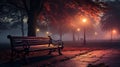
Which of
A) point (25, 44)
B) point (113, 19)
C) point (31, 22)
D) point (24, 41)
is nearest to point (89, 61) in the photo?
point (25, 44)

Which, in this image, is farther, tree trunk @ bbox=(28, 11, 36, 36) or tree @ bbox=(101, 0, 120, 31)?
tree @ bbox=(101, 0, 120, 31)

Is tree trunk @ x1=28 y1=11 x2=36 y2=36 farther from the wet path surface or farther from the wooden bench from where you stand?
the wet path surface

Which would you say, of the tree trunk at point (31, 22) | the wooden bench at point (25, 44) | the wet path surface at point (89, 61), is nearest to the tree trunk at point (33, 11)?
the tree trunk at point (31, 22)

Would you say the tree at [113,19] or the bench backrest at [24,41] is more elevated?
the tree at [113,19]

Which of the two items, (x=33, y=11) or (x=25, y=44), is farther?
(x=33, y=11)

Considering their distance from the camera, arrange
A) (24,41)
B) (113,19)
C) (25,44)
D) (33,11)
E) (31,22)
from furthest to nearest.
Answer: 1. (113,19)
2. (31,22)
3. (33,11)
4. (24,41)
5. (25,44)

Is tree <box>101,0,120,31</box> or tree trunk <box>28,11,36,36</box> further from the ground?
tree <box>101,0,120,31</box>

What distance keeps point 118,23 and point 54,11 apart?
68444 millimetres

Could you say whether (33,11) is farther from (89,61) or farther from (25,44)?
(89,61)

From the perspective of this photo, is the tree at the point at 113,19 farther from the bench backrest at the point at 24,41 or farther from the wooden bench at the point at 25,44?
the bench backrest at the point at 24,41

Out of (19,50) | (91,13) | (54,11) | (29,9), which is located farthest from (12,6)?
(19,50)

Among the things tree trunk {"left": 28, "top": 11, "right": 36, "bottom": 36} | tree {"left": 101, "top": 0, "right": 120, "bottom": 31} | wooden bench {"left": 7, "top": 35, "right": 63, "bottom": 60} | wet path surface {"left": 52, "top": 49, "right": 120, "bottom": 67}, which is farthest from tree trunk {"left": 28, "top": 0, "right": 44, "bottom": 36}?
tree {"left": 101, "top": 0, "right": 120, "bottom": 31}

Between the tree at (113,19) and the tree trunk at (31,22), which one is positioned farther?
the tree at (113,19)

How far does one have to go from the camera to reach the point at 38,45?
1697cm
